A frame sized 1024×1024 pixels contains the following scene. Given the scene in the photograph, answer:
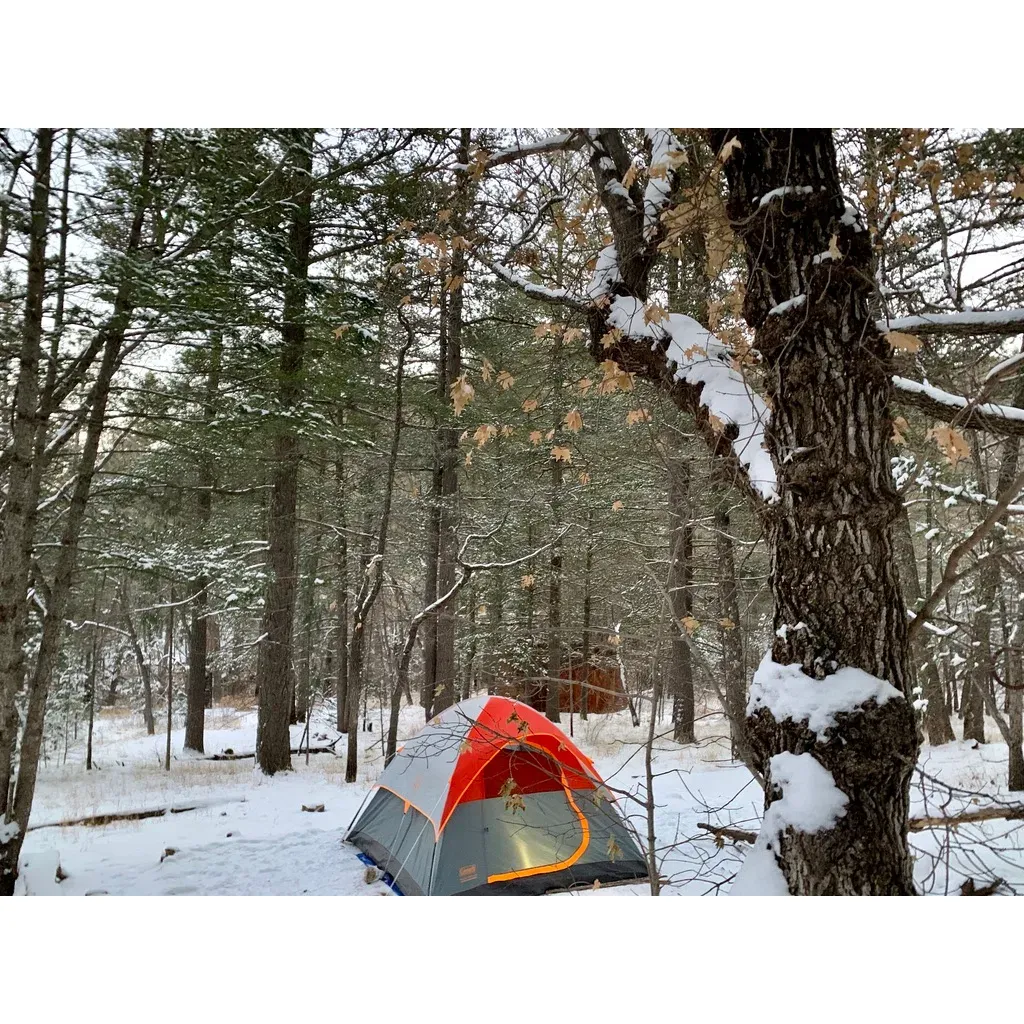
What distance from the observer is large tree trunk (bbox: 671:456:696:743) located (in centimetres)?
246

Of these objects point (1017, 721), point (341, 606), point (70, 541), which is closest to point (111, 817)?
point (70, 541)

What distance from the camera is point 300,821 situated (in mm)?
2531

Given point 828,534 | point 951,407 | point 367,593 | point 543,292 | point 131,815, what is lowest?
point 131,815

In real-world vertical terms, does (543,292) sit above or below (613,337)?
above

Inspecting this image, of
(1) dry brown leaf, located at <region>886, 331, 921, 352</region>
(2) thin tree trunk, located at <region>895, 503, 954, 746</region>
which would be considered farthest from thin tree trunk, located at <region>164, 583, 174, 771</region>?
(2) thin tree trunk, located at <region>895, 503, 954, 746</region>

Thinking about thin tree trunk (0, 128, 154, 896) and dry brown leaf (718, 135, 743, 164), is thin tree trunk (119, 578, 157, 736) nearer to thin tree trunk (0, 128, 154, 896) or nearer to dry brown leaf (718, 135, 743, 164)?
thin tree trunk (0, 128, 154, 896)

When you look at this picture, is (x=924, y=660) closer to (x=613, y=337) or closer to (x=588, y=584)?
(x=588, y=584)

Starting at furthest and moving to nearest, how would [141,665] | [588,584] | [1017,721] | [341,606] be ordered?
1. [141,665]
2. [341,606]
3. [588,584]
4. [1017,721]

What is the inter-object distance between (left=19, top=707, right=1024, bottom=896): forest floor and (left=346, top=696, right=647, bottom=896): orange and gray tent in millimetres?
97

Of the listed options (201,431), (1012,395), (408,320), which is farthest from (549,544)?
(1012,395)

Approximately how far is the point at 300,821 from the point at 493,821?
30.9 inches

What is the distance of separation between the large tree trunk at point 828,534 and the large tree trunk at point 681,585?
39.0 inches

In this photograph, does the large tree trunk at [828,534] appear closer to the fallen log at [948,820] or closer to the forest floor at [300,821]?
the fallen log at [948,820]
